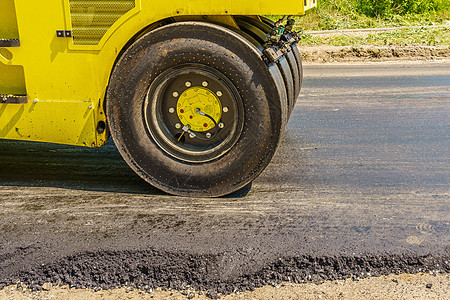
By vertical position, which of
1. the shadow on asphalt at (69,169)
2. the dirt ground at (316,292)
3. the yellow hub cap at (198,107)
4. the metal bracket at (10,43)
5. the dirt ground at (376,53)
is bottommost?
the dirt ground at (376,53)

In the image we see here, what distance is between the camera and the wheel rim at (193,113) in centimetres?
376

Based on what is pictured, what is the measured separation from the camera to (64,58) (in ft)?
12.4

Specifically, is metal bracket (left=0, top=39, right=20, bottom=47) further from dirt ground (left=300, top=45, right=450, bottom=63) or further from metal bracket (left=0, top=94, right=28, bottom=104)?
dirt ground (left=300, top=45, right=450, bottom=63)

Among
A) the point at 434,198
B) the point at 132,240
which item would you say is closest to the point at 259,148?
the point at 132,240

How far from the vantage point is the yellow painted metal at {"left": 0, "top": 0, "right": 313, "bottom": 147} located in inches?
143

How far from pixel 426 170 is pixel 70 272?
3016 millimetres

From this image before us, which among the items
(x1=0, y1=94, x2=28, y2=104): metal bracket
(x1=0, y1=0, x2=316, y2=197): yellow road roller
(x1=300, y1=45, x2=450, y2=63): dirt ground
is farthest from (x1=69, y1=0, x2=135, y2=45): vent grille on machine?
(x1=300, y1=45, x2=450, y2=63): dirt ground

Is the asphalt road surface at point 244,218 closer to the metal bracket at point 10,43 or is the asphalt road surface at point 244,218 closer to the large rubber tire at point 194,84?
the large rubber tire at point 194,84

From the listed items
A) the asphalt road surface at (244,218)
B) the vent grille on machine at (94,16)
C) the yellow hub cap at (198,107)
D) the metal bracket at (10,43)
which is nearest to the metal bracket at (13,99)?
the metal bracket at (10,43)

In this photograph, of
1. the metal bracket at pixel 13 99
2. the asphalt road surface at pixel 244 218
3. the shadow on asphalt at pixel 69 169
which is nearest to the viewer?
the asphalt road surface at pixel 244 218

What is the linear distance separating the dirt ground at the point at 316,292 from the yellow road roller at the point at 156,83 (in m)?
1.16

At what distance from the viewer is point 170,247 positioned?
3209 millimetres

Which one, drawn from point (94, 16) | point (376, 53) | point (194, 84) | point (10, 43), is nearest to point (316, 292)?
point (194, 84)

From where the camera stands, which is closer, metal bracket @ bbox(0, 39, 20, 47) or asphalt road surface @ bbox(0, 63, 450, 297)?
asphalt road surface @ bbox(0, 63, 450, 297)
